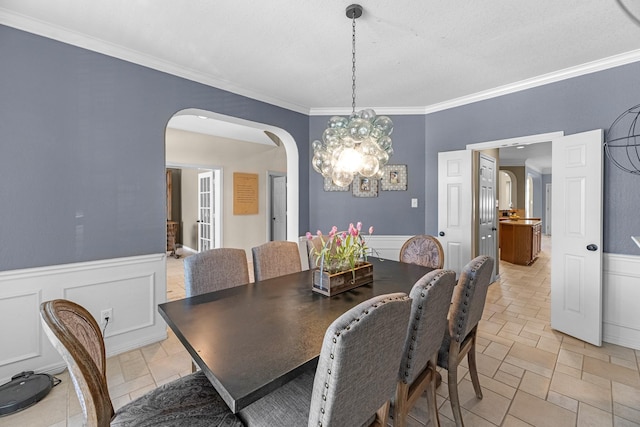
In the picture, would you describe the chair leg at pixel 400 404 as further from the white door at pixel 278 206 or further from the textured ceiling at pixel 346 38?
the white door at pixel 278 206

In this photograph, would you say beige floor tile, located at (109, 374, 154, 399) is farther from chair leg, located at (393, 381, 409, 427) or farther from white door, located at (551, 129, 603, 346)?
white door, located at (551, 129, 603, 346)

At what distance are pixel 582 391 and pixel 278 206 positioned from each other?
589 centimetres

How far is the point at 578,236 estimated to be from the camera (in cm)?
269

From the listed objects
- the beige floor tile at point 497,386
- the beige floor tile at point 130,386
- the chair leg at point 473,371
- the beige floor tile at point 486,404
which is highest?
the chair leg at point 473,371

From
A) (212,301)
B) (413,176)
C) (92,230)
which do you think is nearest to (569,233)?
(413,176)

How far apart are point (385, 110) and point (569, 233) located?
251cm

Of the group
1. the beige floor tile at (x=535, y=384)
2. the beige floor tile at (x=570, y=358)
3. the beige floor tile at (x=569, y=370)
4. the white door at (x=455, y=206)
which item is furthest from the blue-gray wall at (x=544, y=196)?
the beige floor tile at (x=535, y=384)

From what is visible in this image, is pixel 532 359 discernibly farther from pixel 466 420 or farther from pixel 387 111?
pixel 387 111

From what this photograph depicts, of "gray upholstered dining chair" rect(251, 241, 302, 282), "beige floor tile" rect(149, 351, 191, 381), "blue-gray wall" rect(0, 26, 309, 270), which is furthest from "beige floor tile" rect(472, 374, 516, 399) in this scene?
"blue-gray wall" rect(0, 26, 309, 270)

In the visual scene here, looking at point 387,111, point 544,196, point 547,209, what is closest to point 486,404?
point 387,111

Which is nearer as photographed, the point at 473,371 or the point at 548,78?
the point at 473,371

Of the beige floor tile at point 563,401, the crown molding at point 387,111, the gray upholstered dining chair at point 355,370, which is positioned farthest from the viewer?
the crown molding at point 387,111

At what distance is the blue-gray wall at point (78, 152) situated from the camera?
79.7 inches

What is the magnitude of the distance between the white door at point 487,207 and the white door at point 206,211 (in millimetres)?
4770
